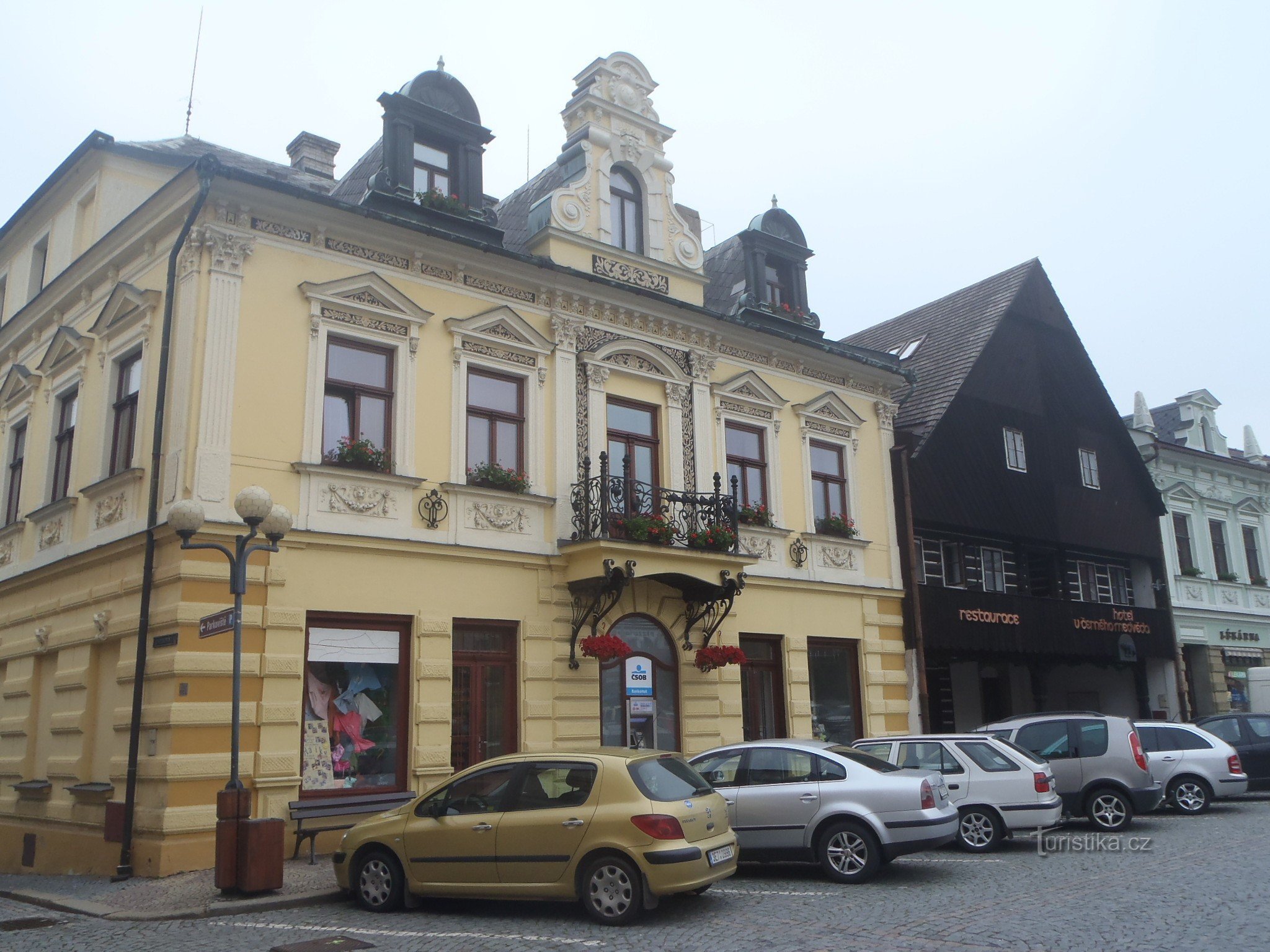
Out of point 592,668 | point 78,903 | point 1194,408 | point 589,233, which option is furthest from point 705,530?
point 1194,408

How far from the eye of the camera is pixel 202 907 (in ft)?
35.5

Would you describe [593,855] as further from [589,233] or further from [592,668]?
[589,233]

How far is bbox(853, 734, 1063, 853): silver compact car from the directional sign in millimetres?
8091

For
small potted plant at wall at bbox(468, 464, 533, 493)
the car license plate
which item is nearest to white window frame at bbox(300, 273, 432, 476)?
small potted plant at wall at bbox(468, 464, 533, 493)

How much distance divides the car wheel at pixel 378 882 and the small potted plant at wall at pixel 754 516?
10185 millimetres

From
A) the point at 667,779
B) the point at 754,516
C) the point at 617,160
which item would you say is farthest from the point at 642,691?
the point at 617,160

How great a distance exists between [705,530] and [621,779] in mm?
8293

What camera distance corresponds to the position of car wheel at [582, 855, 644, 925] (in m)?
9.77

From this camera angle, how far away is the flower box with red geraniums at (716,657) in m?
18.2

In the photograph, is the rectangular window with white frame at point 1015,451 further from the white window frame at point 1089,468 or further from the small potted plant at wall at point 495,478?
the small potted plant at wall at point 495,478

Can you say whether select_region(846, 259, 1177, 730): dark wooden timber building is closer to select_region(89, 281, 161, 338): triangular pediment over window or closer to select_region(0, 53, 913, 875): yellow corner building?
select_region(0, 53, 913, 875): yellow corner building

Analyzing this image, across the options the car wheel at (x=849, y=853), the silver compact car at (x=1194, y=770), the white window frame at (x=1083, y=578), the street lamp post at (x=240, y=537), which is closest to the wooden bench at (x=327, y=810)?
the street lamp post at (x=240, y=537)

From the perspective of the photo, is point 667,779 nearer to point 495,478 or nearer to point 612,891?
point 612,891

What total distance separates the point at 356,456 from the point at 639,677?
19.5 ft
